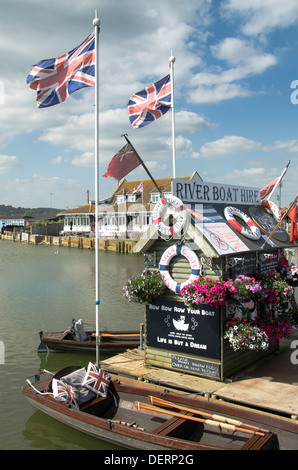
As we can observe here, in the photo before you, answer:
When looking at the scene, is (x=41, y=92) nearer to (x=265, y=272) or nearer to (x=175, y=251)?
(x=175, y=251)

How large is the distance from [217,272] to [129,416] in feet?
12.9

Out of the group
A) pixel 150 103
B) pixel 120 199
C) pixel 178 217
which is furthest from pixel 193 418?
pixel 120 199

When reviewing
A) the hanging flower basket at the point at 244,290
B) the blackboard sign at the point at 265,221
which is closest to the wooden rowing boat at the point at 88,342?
the blackboard sign at the point at 265,221

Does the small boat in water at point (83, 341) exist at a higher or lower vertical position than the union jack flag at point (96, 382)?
lower

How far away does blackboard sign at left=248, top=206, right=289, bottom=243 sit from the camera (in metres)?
12.9

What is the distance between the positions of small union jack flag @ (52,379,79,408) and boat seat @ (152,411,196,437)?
2190mm

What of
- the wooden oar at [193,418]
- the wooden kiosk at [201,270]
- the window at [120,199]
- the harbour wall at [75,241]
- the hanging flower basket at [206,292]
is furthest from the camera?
the window at [120,199]

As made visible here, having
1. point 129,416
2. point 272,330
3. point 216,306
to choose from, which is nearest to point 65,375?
point 129,416

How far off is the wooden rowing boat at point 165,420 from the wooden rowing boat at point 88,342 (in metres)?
5.08

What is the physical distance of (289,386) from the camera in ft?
32.5

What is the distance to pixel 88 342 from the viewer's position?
51.0 ft

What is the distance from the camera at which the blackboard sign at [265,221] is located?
1292 cm

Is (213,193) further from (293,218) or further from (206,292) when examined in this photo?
(206,292)

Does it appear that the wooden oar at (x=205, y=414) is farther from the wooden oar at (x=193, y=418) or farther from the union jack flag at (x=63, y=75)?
the union jack flag at (x=63, y=75)
